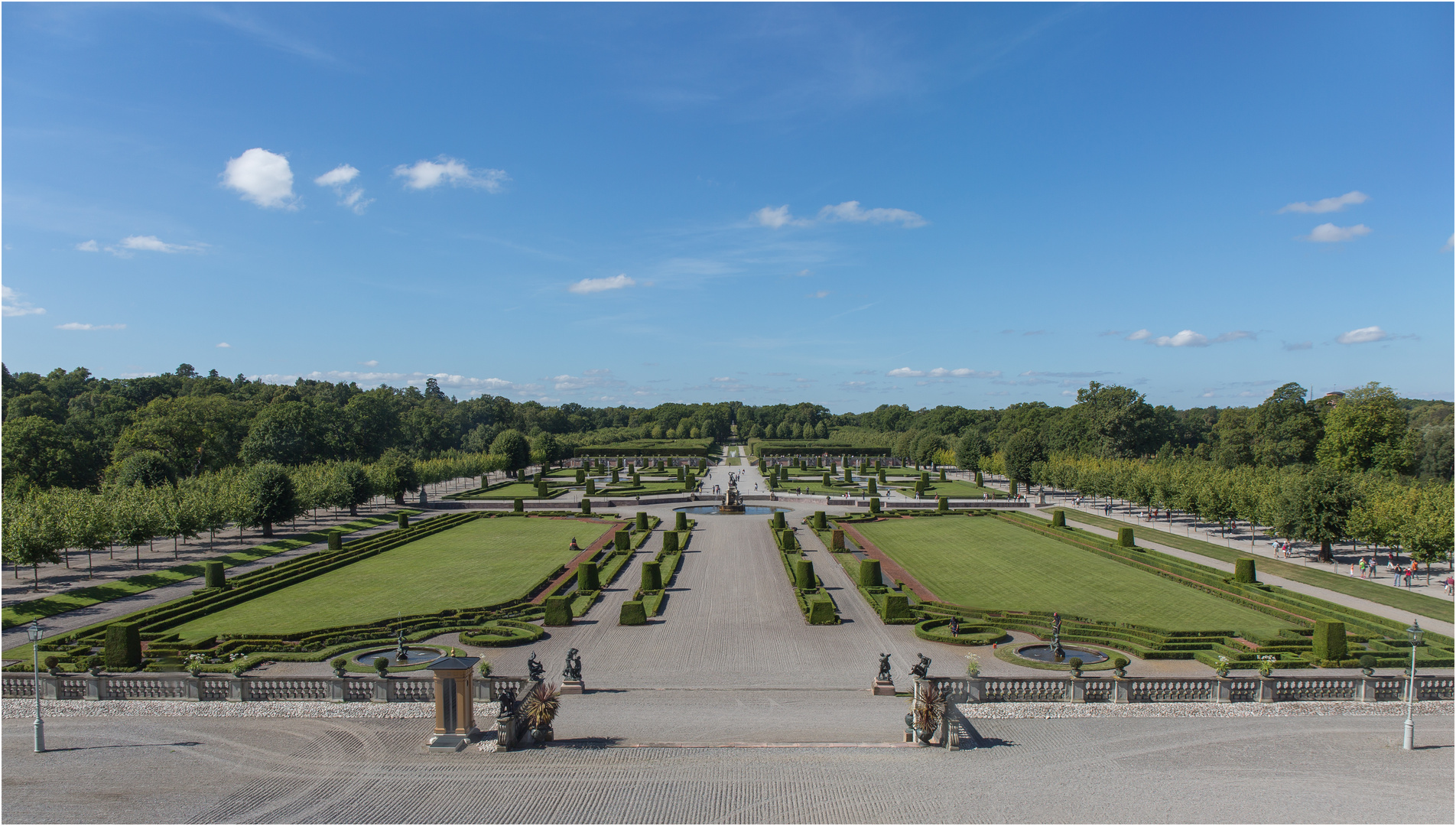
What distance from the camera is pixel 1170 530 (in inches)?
1939

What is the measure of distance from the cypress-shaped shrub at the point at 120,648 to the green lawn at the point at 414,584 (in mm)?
4140

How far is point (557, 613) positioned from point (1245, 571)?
92.8ft

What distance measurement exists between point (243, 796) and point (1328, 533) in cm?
4605

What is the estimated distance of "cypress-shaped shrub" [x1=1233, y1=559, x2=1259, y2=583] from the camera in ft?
100

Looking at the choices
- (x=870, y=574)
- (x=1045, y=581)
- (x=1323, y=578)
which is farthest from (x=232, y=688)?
(x=1323, y=578)

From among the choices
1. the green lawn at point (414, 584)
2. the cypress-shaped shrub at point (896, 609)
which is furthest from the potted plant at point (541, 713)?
the cypress-shaped shrub at point (896, 609)

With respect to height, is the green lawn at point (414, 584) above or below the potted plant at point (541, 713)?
below

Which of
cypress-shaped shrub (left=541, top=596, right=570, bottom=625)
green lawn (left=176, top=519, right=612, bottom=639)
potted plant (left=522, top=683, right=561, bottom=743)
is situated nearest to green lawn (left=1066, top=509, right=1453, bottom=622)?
cypress-shaped shrub (left=541, top=596, right=570, bottom=625)

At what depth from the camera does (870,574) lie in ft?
102

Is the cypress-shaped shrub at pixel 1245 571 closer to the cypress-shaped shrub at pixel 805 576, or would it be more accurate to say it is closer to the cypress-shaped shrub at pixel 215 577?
the cypress-shaped shrub at pixel 805 576

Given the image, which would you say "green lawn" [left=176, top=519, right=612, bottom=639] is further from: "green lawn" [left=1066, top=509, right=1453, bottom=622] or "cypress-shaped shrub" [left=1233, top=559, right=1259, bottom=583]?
"green lawn" [left=1066, top=509, right=1453, bottom=622]

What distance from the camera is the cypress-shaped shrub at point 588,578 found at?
31.0m

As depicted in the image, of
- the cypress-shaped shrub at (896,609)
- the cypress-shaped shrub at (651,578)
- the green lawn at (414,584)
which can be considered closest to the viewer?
the cypress-shaped shrub at (896,609)

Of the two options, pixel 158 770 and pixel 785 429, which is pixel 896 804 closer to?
pixel 158 770
